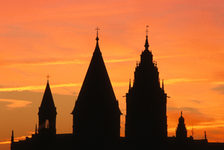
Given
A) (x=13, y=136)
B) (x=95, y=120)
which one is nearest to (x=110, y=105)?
(x=95, y=120)

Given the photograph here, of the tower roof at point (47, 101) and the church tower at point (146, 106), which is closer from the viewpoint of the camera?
the church tower at point (146, 106)

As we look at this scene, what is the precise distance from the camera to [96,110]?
10238 cm

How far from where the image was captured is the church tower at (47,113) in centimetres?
12012

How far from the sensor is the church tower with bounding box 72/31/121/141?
10212 centimetres

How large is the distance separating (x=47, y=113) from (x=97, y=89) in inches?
794

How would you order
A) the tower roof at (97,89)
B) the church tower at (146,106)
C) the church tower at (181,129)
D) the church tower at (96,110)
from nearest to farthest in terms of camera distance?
the church tower at (96,110) → the tower roof at (97,89) → the church tower at (146,106) → the church tower at (181,129)

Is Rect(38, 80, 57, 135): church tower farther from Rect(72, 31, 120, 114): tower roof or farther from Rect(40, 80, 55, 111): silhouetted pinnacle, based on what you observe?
Rect(72, 31, 120, 114): tower roof

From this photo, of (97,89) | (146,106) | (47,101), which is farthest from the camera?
(47,101)

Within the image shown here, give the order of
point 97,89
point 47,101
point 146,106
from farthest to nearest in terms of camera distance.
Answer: point 47,101, point 146,106, point 97,89

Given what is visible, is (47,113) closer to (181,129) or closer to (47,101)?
(47,101)

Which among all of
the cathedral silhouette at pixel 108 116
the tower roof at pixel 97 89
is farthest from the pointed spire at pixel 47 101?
the tower roof at pixel 97 89

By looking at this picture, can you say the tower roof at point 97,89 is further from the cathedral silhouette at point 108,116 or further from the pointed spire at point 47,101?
the pointed spire at point 47,101

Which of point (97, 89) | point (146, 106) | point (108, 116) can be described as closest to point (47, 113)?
point (146, 106)

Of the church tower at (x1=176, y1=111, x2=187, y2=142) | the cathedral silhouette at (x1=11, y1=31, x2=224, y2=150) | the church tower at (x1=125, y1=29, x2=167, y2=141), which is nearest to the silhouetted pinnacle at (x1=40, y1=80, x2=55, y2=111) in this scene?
the cathedral silhouette at (x1=11, y1=31, x2=224, y2=150)
